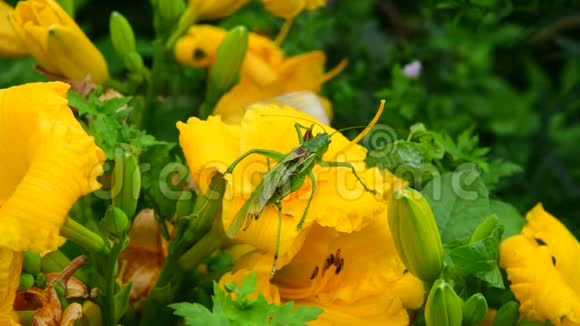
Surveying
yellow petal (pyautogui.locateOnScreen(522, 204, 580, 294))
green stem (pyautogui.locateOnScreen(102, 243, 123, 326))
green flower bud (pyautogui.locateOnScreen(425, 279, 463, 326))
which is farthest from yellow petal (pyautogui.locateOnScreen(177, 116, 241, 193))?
yellow petal (pyautogui.locateOnScreen(522, 204, 580, 294))

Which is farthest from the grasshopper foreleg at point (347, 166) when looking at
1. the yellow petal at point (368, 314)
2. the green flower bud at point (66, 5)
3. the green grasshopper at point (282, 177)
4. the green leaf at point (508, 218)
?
the green flower bud at point (66, 5)

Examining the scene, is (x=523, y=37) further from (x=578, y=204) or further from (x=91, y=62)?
(x=91, y=62)

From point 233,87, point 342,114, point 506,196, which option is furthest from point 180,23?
point 506,196

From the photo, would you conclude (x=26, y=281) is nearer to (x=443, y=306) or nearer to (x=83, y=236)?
(x=83, y=236)

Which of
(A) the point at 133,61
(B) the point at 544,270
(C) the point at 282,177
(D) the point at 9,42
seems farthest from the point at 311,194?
(D) the point at 9,42

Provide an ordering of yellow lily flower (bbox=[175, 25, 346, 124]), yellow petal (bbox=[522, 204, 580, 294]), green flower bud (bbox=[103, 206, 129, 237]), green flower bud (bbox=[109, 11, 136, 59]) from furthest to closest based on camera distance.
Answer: yellow lily flower (bbox=[175, 25, 346, 124])
green flower bud (bbox=[109, 11, 136, 59])
yellow petal (bbox=[522, 204, 580, 294])
green flower bud (bbox=[103, 206, 129, 237])

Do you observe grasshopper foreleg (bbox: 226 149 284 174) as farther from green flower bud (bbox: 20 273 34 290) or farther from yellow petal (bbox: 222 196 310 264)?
green flower bud (bbox: 20 273 34 290)
